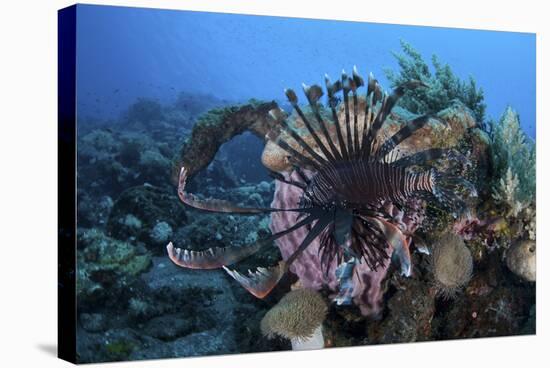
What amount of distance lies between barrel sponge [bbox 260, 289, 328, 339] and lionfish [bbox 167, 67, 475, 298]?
0.23 meters

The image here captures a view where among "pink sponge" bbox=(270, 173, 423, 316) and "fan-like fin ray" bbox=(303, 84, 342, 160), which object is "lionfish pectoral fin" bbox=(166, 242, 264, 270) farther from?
"fan-like fin ray" bbox=(303, 84, 342, 160)

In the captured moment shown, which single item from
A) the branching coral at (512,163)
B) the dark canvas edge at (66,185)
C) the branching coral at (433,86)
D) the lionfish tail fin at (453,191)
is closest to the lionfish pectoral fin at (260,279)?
the dark canvas edge at (66,185)

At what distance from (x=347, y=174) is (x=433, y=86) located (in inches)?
46.0

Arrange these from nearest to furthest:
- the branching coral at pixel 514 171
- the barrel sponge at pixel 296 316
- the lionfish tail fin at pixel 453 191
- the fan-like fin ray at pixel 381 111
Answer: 1. the barrel sponge at pixel 296 316
2. the fan-like fin ray at pixel 381 111
3. the lionfish tail fin at pixel 453 191
4. the branching coral at pixel 514 171

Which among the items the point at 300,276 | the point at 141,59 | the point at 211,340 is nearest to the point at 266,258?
the point at 300,276

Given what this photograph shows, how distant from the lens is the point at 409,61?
6277 millimetres

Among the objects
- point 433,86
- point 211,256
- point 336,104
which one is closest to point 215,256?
point 211,256

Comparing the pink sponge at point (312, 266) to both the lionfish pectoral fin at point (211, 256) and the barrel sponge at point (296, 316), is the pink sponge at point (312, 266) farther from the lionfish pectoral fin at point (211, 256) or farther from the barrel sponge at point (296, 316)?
the lionfish pectoral fin at point (211, 256)

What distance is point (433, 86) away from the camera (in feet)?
21.0

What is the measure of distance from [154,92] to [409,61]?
83.1 inches

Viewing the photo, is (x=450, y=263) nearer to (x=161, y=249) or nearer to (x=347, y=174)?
(x=347, y=174)

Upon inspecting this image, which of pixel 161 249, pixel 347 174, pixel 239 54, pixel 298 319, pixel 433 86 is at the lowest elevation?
pixel 298 319

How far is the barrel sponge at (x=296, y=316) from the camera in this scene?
18.8ft

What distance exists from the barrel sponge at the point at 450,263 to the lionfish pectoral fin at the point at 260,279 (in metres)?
1.37
